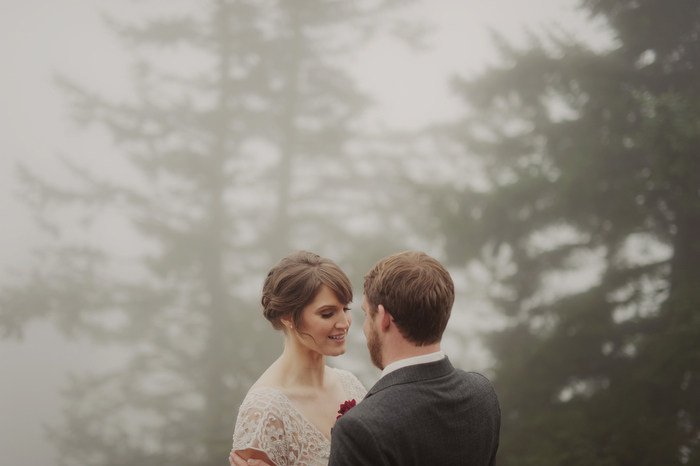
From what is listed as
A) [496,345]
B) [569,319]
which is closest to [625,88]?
[569,319]

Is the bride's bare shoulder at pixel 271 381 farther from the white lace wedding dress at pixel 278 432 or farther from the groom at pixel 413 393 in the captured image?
the groom at pixel 413 393

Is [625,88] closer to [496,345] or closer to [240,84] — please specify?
[496,345]

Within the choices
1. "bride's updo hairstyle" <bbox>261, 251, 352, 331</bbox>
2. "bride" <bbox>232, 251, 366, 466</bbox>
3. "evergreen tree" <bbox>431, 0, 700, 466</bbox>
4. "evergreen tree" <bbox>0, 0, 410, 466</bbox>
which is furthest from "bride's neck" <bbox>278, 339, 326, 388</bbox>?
"evergreen tree" <bbox>0, 0, 410, 466</bbox>

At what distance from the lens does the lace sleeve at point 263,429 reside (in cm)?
146

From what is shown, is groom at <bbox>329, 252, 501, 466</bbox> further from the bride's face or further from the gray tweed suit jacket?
the bride's face

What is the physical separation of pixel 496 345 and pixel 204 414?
330 cm

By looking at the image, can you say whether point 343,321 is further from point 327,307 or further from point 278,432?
point 278,432

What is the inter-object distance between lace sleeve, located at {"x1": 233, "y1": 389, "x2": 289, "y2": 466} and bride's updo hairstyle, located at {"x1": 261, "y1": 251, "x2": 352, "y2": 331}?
0.27 metres

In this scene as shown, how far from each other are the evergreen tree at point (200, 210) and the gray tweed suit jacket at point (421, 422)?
4.15m

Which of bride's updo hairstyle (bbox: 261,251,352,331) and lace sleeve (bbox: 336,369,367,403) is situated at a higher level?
bride's updo hairstyle (bbox: 261,251,352,331)

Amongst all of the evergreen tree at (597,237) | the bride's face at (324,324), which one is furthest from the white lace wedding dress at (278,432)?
the evergreen tree at (597,237)

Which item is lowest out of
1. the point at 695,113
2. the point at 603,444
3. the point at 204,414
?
the point at 603,444

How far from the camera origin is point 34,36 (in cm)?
455

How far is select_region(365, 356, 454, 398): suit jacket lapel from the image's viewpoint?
1.15 m
